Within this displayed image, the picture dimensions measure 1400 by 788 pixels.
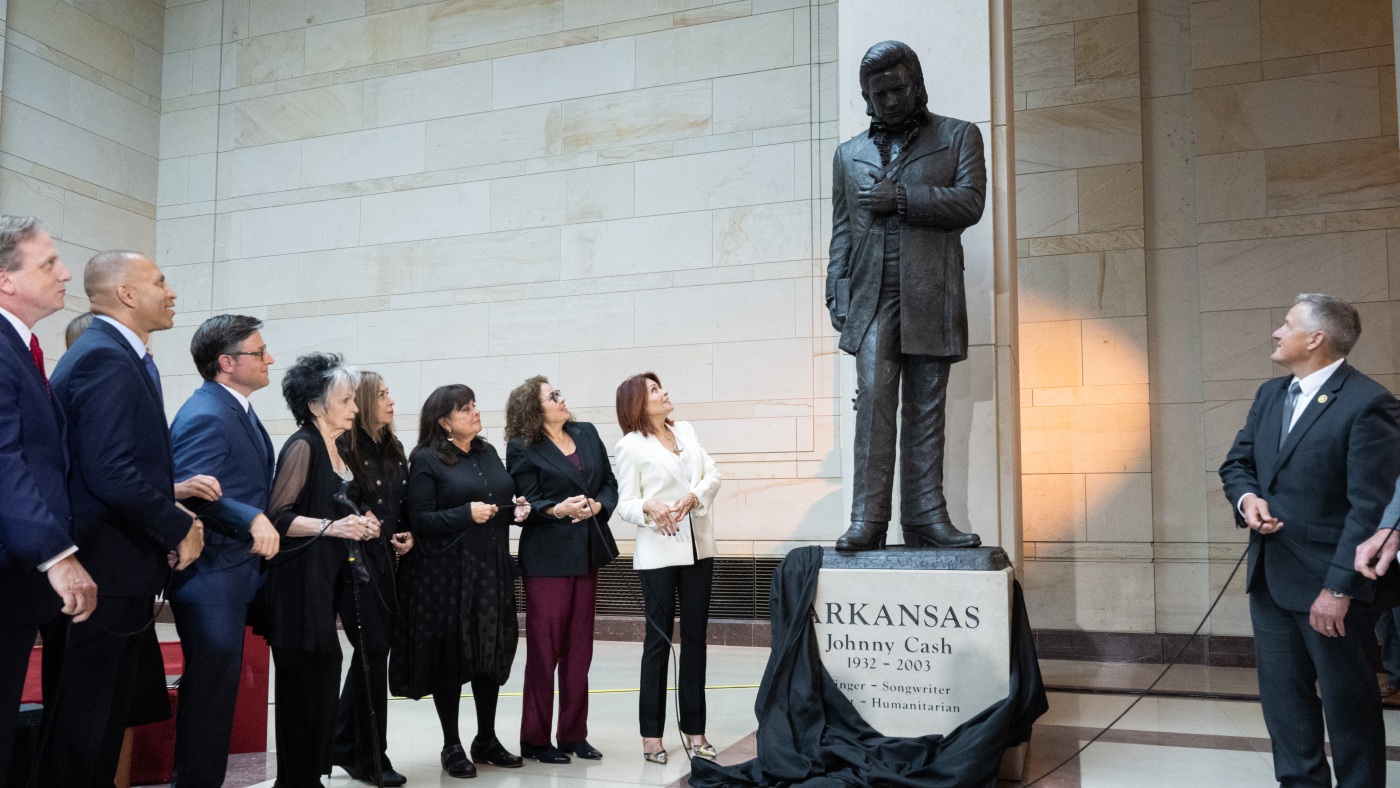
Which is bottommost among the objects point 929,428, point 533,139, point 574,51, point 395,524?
point 395,524

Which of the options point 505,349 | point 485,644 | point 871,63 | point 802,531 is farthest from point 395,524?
point 505,349

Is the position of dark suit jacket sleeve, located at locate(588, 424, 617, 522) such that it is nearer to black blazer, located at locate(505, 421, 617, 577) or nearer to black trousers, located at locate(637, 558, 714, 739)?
black blazer, located at locate(505, 421, 617, 577)

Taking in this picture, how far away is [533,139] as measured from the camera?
1130 centimetres

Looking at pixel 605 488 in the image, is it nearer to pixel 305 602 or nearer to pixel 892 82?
pixel 305 602

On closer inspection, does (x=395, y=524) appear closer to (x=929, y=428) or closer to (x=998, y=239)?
(x=929, y=428)

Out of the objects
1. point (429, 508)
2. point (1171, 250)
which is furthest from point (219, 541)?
point (1171, 250)

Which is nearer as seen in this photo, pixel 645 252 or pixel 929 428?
pixel 929 428

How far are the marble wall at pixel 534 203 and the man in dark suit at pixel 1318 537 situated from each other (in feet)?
18.2

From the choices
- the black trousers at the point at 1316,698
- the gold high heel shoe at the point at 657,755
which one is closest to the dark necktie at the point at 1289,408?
the black trousers at the point at 1316,698

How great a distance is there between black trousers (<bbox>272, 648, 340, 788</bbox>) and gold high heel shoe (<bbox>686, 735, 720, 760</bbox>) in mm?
1717

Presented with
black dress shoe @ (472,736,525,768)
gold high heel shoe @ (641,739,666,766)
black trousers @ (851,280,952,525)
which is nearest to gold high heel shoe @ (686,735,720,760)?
gold high heel shoe @ (641,739,666,766)

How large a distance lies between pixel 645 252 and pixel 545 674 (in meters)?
5.88

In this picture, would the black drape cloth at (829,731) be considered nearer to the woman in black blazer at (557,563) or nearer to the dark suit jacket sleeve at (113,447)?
the woman in black blazer at (557,563)

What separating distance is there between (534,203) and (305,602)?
7.28m
